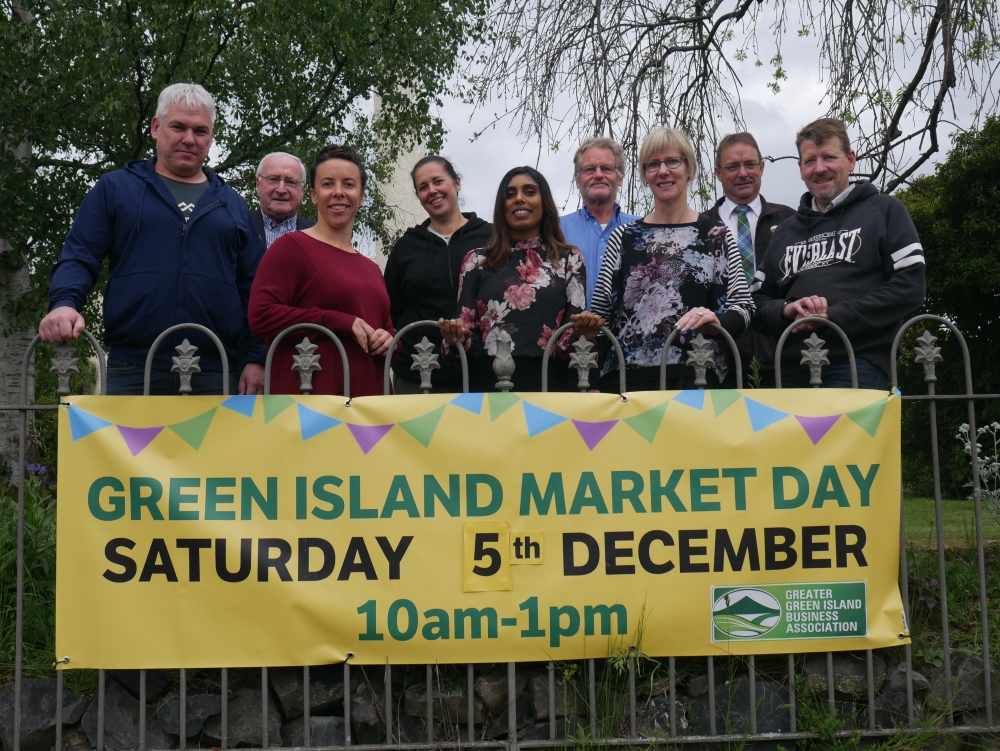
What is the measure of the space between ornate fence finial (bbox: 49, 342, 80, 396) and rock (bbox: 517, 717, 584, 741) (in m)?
2.08

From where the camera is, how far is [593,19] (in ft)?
18.4

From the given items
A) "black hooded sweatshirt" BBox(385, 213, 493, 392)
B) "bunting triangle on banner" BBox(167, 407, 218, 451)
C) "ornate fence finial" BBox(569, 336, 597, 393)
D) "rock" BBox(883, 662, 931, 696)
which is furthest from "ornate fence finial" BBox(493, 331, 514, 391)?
"rock" BBox(883, 662, 931, 696)

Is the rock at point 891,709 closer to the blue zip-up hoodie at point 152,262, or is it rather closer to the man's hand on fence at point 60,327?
the blue zip-up hoodie at point 152,262

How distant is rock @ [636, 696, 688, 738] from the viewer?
342 centimetres

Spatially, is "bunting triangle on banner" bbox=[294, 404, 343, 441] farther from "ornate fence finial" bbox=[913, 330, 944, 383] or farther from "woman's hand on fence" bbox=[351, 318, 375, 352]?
"ornate fence finial" bbox=[913, 330, 944, 383]

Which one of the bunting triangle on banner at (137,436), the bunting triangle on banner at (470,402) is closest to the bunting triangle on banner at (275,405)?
the bunting triangle on banner at (137,436)

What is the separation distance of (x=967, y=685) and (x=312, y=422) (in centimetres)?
268

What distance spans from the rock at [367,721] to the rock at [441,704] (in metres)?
0.11

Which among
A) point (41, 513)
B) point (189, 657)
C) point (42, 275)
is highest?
point (42, 275)

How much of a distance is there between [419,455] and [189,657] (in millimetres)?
1089

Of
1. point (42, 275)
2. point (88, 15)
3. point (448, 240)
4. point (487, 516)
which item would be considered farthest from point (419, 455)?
point (42, 275)

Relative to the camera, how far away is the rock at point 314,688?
3.46m

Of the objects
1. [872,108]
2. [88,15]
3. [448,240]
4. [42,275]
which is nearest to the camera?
[448,240]

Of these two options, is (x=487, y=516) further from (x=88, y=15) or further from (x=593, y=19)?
(x=88, y=15)
